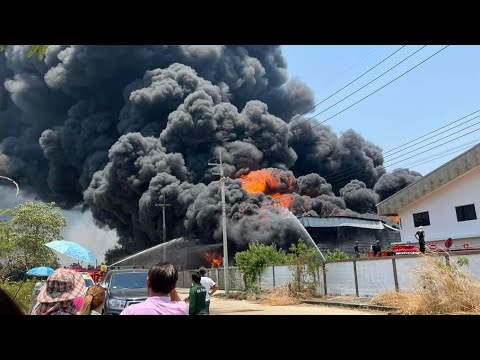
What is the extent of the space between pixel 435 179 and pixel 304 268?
8.87 metres

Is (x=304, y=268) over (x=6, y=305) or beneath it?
over

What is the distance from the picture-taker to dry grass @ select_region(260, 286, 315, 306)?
14977 mm

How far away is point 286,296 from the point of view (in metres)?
15.4

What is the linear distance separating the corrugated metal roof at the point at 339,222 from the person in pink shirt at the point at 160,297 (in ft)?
111

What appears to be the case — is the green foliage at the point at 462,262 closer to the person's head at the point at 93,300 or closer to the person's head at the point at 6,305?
the person's head at the point at 93,300

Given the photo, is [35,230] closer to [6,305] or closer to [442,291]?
[442,291]

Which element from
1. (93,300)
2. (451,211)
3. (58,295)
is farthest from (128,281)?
(451,211)

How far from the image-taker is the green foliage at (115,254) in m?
47.7

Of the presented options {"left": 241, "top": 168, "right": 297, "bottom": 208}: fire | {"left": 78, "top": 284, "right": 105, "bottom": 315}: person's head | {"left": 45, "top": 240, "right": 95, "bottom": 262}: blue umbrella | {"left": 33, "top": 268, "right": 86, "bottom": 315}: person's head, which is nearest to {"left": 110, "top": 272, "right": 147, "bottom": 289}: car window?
{"left": 45, "top": 240, "right": 95, "bottom": 262}: blue umbrella

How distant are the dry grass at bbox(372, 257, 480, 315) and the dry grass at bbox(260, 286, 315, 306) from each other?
5.37m

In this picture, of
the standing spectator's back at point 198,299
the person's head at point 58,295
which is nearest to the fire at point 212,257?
the standing spectator's back at point 198,299

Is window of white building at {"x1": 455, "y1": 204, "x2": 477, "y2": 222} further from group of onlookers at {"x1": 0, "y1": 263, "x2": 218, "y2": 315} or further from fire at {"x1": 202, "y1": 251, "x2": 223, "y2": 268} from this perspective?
fire at {"x1": 202, "y1": 251, "x2": 223, "y2": 268}
